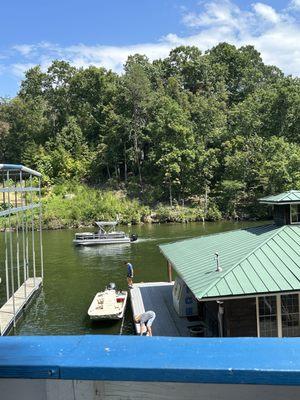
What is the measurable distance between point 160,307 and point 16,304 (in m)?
6.05

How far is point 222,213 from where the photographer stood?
54594 mm

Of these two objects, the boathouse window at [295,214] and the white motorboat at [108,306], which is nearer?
the boathouse window at [295,214]

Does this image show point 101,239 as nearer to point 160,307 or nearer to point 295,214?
point 160,307

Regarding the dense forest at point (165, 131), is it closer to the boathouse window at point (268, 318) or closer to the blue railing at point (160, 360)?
the boathouse window at point (268, 318)

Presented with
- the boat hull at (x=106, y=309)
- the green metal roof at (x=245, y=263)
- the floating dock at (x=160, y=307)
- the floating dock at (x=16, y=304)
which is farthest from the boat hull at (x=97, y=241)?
the green metal roof at (x=245, y=263)

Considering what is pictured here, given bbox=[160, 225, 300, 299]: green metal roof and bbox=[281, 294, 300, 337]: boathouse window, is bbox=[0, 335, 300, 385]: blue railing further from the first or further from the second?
bbox=[281, 294, 300, 337]: boathouse window

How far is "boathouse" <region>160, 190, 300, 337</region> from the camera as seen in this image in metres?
11.1

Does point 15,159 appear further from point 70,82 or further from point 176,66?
point 176,66

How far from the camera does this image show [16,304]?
18.5m

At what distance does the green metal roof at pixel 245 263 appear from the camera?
11148mm

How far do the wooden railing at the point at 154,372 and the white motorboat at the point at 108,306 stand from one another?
51.1 feet

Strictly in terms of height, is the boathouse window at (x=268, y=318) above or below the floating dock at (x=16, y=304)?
above

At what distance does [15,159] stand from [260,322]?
62421 millimetres

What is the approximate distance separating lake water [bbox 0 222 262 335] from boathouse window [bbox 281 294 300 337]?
6.15 meters
